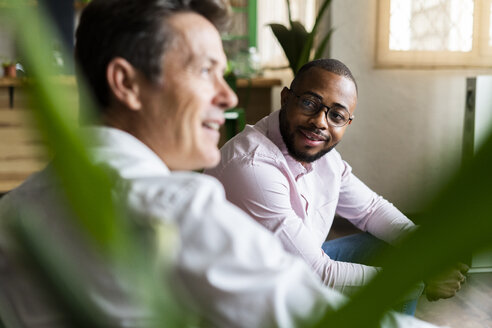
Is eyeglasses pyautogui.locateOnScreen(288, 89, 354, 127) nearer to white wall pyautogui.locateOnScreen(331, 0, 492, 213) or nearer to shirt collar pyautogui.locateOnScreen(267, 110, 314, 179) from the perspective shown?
shirt collar pyautogui.locateOnScreen(267, 110, 314, 179)

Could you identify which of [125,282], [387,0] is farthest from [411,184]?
[387,0]

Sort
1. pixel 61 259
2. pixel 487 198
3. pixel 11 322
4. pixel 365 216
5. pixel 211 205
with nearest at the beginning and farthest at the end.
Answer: pixel 487 198, pixel 61 259, pixel 211 205, pixel 11 322, pixel 365 216

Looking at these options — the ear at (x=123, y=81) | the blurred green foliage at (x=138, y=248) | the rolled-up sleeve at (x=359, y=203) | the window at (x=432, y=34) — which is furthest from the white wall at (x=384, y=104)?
the blurred green foliage at (x=138, y=248)

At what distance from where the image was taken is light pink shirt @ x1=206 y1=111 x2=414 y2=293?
1.28 meters

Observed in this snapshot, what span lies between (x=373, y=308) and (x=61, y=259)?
0.15m

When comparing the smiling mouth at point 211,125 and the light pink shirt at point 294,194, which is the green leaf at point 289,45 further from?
the smiling mouth at point 211,125

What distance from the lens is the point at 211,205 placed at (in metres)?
0.41

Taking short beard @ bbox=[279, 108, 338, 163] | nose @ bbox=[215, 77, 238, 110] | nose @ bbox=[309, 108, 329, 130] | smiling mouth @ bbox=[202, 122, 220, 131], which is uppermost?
nose @ bbox=[215, 77, 238, 110]

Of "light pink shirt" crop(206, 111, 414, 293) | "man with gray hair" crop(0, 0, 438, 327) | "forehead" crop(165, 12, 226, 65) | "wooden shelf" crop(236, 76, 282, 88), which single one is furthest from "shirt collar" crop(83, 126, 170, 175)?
"wooden shelf" crop(236, 76, 282, 88)

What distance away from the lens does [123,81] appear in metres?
0.55

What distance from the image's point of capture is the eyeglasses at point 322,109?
4.75 ft

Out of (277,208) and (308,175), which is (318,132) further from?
(277,208)

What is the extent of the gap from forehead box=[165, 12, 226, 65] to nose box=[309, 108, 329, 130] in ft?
2.70

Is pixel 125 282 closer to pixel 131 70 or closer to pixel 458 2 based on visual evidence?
pixel 131 70
